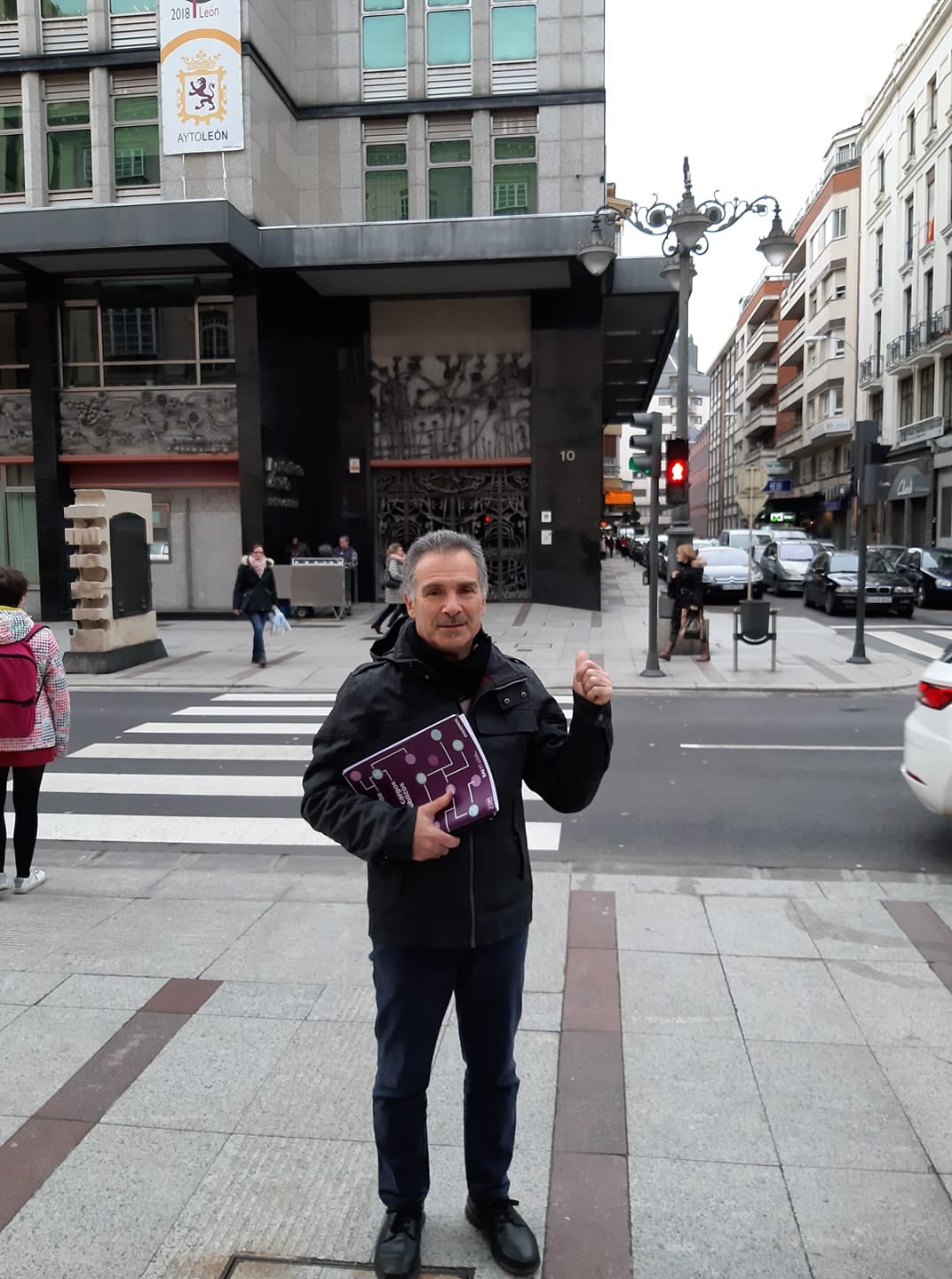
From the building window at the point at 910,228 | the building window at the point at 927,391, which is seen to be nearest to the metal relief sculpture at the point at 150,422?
the building window at the point at 927,391

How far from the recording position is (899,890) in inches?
221

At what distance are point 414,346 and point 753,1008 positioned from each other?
22137mm

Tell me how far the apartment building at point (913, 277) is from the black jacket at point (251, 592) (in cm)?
3102

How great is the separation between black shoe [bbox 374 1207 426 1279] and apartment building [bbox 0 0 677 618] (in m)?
19.6

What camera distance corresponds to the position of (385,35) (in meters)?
23.2

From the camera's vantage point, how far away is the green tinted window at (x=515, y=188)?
23.2 meters

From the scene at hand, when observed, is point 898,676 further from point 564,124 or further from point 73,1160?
point 564,124

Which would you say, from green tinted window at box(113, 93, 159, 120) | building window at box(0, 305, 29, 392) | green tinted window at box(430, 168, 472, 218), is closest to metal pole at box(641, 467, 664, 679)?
green tinted window at box(430, 168, 472, 218)

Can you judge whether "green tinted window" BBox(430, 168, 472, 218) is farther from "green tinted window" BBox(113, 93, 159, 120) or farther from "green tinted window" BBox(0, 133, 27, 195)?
"green tinted window" BBox(0, 133, 27, 195)

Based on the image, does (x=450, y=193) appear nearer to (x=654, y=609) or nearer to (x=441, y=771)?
(x=654, y=609)

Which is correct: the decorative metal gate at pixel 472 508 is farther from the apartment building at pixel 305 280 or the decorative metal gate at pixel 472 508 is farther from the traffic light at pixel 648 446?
the traffic light at pixel 648 446

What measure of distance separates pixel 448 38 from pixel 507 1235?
25338 mm

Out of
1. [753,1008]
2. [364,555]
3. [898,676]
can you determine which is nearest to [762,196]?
[898,676]

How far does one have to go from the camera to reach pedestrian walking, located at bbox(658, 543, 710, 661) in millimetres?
15281
